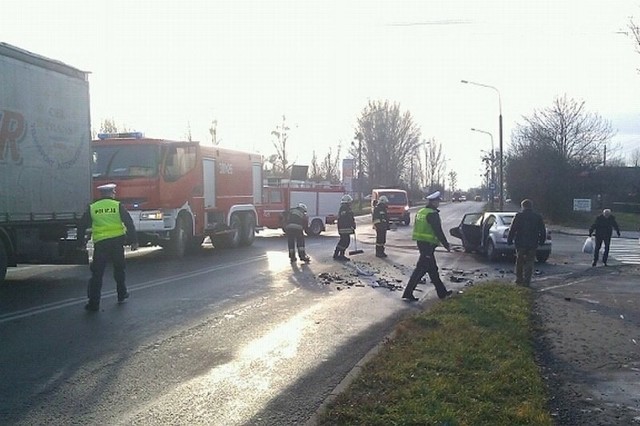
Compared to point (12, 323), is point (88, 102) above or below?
above

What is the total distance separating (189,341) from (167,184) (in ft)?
35.4

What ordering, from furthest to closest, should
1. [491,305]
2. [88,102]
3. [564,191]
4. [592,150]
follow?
[592,150], [564,191], [88,102], [491,305]

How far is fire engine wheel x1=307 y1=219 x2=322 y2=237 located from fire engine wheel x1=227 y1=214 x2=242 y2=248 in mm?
9208

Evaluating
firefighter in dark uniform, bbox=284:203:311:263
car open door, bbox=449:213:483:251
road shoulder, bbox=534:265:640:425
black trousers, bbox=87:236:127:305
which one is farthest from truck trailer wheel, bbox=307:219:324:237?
black trousers, bbox=87:236:127:305

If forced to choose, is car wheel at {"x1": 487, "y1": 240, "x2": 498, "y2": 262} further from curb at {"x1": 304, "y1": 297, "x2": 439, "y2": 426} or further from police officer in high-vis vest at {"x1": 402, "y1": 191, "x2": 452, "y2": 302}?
curb at {"x1": 304, "y1": 297, "x2": 439, "y2": 426}

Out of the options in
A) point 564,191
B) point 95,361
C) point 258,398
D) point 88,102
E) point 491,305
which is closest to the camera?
point 258,398

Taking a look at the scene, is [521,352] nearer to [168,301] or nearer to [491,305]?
[491,305]

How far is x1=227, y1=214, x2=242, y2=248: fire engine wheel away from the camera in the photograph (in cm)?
2338

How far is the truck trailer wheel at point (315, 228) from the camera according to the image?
1304 inches

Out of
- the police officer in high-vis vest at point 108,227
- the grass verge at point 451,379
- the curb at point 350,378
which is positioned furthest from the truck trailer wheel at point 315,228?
the curb at point 350,378

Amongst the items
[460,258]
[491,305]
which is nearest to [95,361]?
[491,305]

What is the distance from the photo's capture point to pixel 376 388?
656cm

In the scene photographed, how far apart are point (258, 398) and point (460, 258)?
1652 cm

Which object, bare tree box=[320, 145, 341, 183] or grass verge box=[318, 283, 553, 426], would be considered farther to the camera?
bare tree box=[320, 145, 341, 183]
